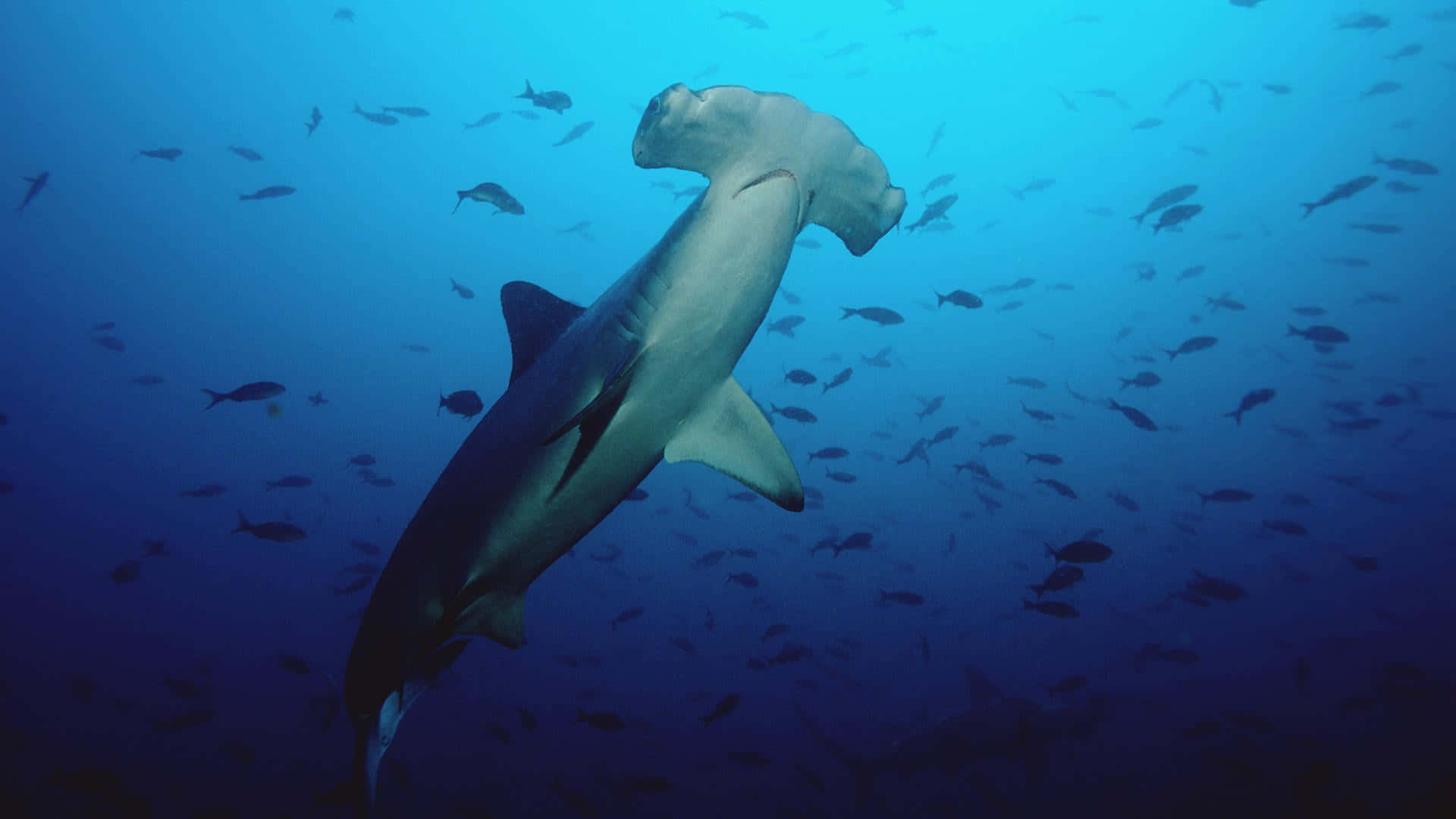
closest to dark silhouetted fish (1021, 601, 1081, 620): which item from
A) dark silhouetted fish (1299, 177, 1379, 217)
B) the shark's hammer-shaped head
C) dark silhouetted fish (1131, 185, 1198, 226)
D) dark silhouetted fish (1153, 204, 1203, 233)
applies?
dark silhouetted fish (1153, 204, 1203, 233)

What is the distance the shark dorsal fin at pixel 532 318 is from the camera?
240 cm

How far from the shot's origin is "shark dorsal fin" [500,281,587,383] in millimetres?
2404

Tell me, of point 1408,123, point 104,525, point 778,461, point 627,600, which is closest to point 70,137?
point 104,525

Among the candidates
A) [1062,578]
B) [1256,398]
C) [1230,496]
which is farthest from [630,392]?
[1230,496]

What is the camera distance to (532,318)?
2.46 m

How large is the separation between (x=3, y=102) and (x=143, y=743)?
96.3 feet

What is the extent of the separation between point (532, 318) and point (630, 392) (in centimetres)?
74

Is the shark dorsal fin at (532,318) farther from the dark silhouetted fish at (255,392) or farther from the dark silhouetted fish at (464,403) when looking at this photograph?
the dark silhouetted fish at (255,392)

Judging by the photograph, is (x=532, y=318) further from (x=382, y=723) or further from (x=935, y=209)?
(x=935, y=209)

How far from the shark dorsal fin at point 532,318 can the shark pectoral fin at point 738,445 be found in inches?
25.5

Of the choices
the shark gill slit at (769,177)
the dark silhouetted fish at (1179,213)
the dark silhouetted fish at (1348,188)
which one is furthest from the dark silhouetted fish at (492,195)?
the dark silhouetted fish at (1348,188)

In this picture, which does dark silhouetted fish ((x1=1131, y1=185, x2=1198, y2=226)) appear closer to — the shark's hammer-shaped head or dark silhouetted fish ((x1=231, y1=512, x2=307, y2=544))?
the shark's hammer-shaped head

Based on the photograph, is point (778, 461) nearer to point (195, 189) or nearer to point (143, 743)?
point (143, 743)

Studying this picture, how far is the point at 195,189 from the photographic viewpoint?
2973cm
